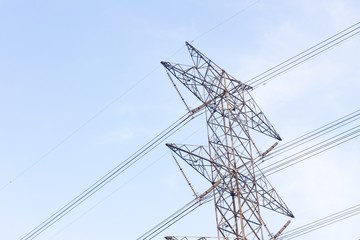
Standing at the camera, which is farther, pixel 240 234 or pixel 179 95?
pixel 179 95

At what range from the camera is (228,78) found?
30.5 m

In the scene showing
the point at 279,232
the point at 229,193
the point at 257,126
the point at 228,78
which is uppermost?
the point at 228,78

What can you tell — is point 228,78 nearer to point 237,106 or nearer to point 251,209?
point 237,106

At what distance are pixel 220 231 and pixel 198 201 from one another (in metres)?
1.80

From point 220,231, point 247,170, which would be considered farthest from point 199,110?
point 220,231

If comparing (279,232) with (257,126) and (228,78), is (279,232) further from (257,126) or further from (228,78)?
(228,78)

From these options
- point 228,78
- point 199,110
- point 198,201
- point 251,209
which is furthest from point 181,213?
point 228,78

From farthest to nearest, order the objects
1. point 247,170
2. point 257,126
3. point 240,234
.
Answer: point 257,126 → point 247,170 → point 240,234

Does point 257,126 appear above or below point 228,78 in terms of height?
below

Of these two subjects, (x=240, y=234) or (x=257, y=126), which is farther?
(x=257, y=126)

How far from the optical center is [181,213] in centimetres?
2709

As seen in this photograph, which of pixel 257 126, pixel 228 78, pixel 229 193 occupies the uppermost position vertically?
pixel 228 78

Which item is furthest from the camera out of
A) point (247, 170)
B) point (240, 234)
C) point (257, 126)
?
point (257, 126)

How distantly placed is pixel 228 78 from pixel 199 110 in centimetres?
217
